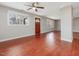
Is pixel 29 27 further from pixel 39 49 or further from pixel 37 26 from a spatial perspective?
pixel 39 49

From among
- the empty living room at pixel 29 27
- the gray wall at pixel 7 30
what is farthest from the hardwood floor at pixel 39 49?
the gray wall at pixel 7 30

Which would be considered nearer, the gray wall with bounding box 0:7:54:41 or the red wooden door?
the gray wall with bounding box 0:7:54:41

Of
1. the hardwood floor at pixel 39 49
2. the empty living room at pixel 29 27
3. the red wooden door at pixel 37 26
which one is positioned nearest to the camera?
the hardwood floor at pixel 39 49

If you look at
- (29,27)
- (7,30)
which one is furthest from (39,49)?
(29,27)

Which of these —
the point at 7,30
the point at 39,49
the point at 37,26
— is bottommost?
the point at 39,49

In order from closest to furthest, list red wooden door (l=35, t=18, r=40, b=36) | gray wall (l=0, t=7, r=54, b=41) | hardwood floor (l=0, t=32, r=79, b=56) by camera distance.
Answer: hardwood floor (l=0, t=32, r=79, b=56)
gray wall (l=0, t=7, r=54, b=41)
red wooden door (l=35, t=18, r=40, b=36)

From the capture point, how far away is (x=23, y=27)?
27.6 feet

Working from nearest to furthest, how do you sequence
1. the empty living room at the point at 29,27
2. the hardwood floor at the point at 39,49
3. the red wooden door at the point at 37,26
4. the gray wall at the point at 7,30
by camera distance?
the hardwood floor at the point at 39,49, the empty living room at the point at 29,27, the gray wall at the point at 7,30, the red wooden door at the point at 37,26

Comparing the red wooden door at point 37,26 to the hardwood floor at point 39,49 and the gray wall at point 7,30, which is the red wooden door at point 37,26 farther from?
the hardwood floor at point 39,49

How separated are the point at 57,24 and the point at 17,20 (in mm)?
10187

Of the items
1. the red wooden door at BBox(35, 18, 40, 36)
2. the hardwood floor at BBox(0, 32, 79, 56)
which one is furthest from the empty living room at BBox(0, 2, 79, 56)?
the red wooden door at BBox(35, 18, 40, 36)

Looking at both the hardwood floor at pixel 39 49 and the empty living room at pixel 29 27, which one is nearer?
the hardwood floor at pixel 39 49

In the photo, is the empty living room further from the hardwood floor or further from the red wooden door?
the red wooden door

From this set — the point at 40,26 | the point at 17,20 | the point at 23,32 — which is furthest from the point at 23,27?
the point at 40,26
